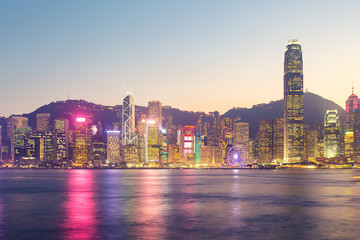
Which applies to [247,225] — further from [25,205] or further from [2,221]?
[25,205]

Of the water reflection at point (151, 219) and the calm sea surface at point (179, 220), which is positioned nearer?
the calm sea surface at point (179, 220)

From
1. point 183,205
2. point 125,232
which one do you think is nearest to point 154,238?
point 125,232

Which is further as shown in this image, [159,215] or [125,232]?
[159,215]

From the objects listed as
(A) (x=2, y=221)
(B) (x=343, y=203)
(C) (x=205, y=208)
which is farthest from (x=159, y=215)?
(B) (x=343, y=203)

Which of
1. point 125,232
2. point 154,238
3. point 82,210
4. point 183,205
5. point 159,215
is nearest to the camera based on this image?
point 154,238

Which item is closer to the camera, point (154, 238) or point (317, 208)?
point (154, 238)

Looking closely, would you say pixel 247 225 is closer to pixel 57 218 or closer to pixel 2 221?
pixel 57 218

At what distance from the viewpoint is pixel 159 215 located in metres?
58.5

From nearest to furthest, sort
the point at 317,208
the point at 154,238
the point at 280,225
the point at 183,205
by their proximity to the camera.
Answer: the point at 154,238 → the point at 280,225 → the point at 317,208 → the point at 183,205

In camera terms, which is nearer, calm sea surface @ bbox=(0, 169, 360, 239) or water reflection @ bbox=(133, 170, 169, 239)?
calm sea surface @ bbox=(0, 169, 360, 239)

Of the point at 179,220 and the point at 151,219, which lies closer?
the point at 179,220

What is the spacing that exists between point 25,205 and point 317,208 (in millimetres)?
46035

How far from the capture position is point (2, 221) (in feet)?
168

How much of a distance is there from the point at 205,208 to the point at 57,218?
73.5ft
